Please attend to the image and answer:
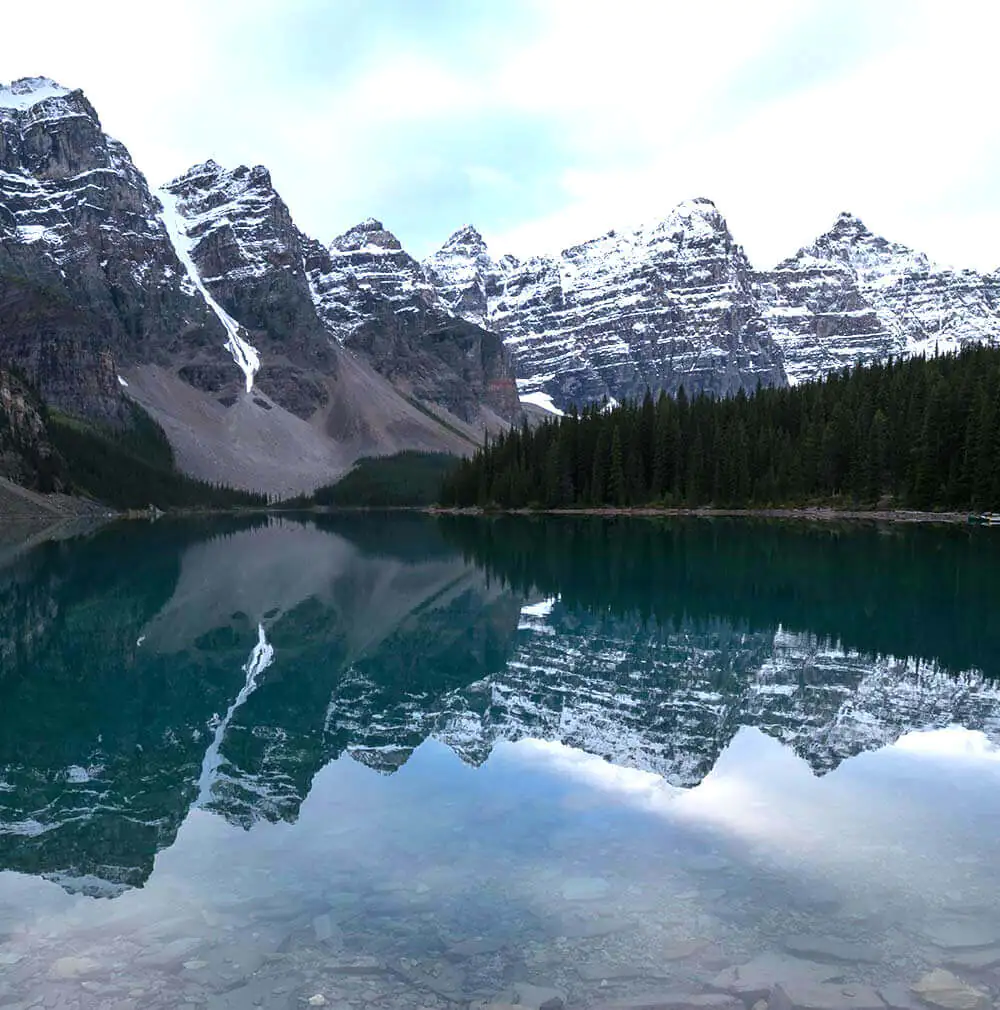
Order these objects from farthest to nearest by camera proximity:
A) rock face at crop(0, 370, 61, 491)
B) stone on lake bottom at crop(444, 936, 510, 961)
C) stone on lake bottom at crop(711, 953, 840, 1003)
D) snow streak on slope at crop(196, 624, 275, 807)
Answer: rock face at crop(0, 370, 61, 491)
snow streak on slope at crop(196, 624, 275, 807)
stone on lake bottom at crop(444, 936, 510, 961)
stone on lake bottom at crop(711, 953, 840, 1003)

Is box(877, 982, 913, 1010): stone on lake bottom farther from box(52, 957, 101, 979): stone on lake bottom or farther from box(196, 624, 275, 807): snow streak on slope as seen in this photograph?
box(196, 624, 275, 807): snow streak on slope

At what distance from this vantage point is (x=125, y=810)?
1398 centimetres

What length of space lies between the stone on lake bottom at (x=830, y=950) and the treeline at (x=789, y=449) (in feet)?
281

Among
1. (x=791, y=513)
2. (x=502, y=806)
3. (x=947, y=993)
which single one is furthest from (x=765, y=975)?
(x=791, y=513)

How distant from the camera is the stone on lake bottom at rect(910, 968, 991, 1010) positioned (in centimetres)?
814

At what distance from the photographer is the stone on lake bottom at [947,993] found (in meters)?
8.14

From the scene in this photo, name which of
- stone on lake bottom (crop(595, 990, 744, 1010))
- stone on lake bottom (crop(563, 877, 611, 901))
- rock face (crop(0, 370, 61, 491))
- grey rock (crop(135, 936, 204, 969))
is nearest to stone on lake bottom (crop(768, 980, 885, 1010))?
stone on lake bottom (crop(595, 990, 744, 1010))

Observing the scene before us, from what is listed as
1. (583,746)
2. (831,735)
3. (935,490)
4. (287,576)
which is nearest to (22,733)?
(583,746)

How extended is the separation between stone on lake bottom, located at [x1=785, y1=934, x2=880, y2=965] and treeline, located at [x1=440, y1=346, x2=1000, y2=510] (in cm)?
8555

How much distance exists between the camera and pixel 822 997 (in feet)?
27.2

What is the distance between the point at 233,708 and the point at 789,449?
97.8m

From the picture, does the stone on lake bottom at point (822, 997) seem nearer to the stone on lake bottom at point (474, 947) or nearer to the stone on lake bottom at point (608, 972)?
the stone on lake bottom at point (608, 972)

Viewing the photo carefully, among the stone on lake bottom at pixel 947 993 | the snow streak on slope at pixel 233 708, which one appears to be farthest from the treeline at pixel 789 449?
the stone on lake bottom at pixel 947 993

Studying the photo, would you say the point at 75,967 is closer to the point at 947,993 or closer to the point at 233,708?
the point at 947,993
